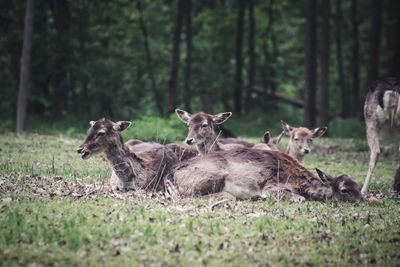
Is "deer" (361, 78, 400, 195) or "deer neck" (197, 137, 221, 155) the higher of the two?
"deer" (361, 78, 400, 195)

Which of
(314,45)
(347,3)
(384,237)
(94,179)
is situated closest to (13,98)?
(314,45)

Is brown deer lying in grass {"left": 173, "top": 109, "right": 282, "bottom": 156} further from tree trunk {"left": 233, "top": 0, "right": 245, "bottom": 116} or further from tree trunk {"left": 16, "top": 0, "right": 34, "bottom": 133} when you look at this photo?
tree trunk {"left": 233, "top": 0, "right": 245, "bottom": 116}

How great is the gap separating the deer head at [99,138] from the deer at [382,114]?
4.44 meters

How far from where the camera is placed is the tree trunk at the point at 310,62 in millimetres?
21938

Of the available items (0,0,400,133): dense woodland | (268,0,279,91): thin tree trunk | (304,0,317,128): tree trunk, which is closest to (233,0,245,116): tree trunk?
(0,0,400,133): dense woodland

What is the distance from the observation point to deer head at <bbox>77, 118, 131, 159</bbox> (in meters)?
10.1

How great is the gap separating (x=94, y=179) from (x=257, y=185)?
299 cm

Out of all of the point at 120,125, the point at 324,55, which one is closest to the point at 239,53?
the point at 324,55

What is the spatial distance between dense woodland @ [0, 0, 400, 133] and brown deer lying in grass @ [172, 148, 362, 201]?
1102 centimetres

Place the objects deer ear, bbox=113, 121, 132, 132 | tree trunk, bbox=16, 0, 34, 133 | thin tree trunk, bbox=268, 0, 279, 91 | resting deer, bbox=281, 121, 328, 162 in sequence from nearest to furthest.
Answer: deer ear, bbox=113, 121, 132, 132 → resting deer, bbox=281, 121, 328, 162 → tree trunk, bbox=16, 0, 34, 133 → thin tree trunk, bbox=268, 0, 279, 91

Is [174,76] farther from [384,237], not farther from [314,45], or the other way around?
[384,237]

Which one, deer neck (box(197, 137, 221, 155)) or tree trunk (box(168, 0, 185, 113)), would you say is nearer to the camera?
deer neck (box(197, 137, 221, 155))

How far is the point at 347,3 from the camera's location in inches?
1453

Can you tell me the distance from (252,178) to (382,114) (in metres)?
2.99
